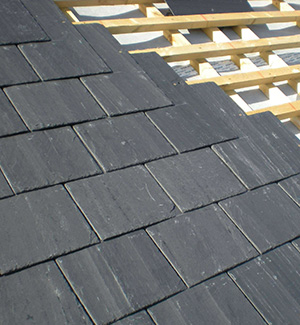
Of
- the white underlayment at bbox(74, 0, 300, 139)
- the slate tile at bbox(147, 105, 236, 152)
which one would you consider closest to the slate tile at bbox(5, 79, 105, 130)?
the slate tile at bbox(147, 105, 236, 152)

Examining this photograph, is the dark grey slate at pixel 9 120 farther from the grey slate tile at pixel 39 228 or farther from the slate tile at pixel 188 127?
the slate tile at pixel 188 127

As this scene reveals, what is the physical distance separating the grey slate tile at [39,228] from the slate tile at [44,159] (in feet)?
0.15

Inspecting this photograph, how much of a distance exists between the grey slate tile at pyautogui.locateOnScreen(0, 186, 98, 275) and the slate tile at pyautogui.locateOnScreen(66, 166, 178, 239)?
0.04 m

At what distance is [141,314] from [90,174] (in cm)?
48

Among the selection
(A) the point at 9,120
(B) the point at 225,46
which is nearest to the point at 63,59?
(A) the point at 9,120

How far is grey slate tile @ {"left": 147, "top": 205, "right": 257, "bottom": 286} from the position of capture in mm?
1534

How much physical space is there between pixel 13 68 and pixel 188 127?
67 cm

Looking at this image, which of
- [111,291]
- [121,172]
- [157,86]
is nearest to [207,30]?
[157,86]

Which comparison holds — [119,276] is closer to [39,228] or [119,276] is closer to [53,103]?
[39,228]

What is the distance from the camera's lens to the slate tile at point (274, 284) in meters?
1.54

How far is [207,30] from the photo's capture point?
3.79m

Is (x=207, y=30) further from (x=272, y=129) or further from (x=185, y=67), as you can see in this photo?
(x=272, y=129)

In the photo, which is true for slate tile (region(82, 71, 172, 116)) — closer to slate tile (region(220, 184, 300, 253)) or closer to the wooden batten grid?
slate tile (region(220, 184, 300, 253))

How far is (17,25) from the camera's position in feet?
7.02
